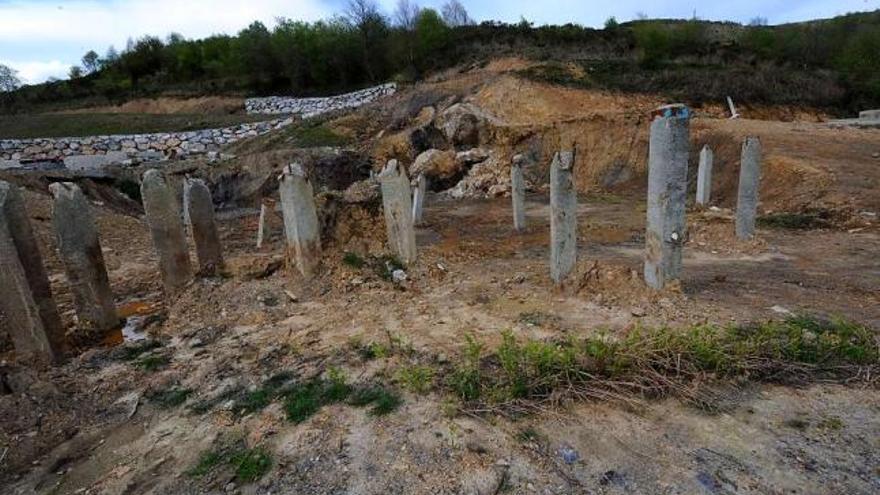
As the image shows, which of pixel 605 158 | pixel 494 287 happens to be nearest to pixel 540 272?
pixel 494 287

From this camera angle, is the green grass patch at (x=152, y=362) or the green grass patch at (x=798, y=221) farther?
the green grass patch at (x=798, y=221)

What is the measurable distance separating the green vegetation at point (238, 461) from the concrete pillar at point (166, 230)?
166 inches

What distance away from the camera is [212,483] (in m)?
3.54

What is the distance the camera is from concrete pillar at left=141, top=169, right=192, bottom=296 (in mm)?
7113

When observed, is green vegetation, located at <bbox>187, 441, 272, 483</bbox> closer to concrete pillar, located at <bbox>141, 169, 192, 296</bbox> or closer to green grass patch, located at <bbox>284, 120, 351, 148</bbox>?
concrete pillar, located at <bbox>141, 169, 192, 296</bbox>

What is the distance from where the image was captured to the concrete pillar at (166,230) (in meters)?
7.11

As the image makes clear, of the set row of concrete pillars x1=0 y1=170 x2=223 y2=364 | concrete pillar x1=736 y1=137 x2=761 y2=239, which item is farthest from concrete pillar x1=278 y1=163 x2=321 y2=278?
concrete pillar x1=736 y1=137 x2=761 y2=239

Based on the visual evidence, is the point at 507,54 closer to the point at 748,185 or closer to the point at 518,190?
the point at 518,190

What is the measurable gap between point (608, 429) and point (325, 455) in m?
1.94

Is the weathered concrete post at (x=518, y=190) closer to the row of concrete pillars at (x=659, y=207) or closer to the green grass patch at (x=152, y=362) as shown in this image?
the row of concrete pillars at (x=659, y=207)

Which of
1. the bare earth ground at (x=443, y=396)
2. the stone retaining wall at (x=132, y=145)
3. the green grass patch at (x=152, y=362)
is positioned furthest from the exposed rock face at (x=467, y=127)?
the green grass patch at (x=152, y=362)

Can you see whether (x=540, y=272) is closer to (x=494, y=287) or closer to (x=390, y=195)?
(x=494, y=287)

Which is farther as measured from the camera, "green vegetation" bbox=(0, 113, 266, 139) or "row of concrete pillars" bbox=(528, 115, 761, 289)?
"green vegetation" bbox=(0, 113, 266, 139)

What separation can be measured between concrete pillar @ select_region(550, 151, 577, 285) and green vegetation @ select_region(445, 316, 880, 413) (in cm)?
216
